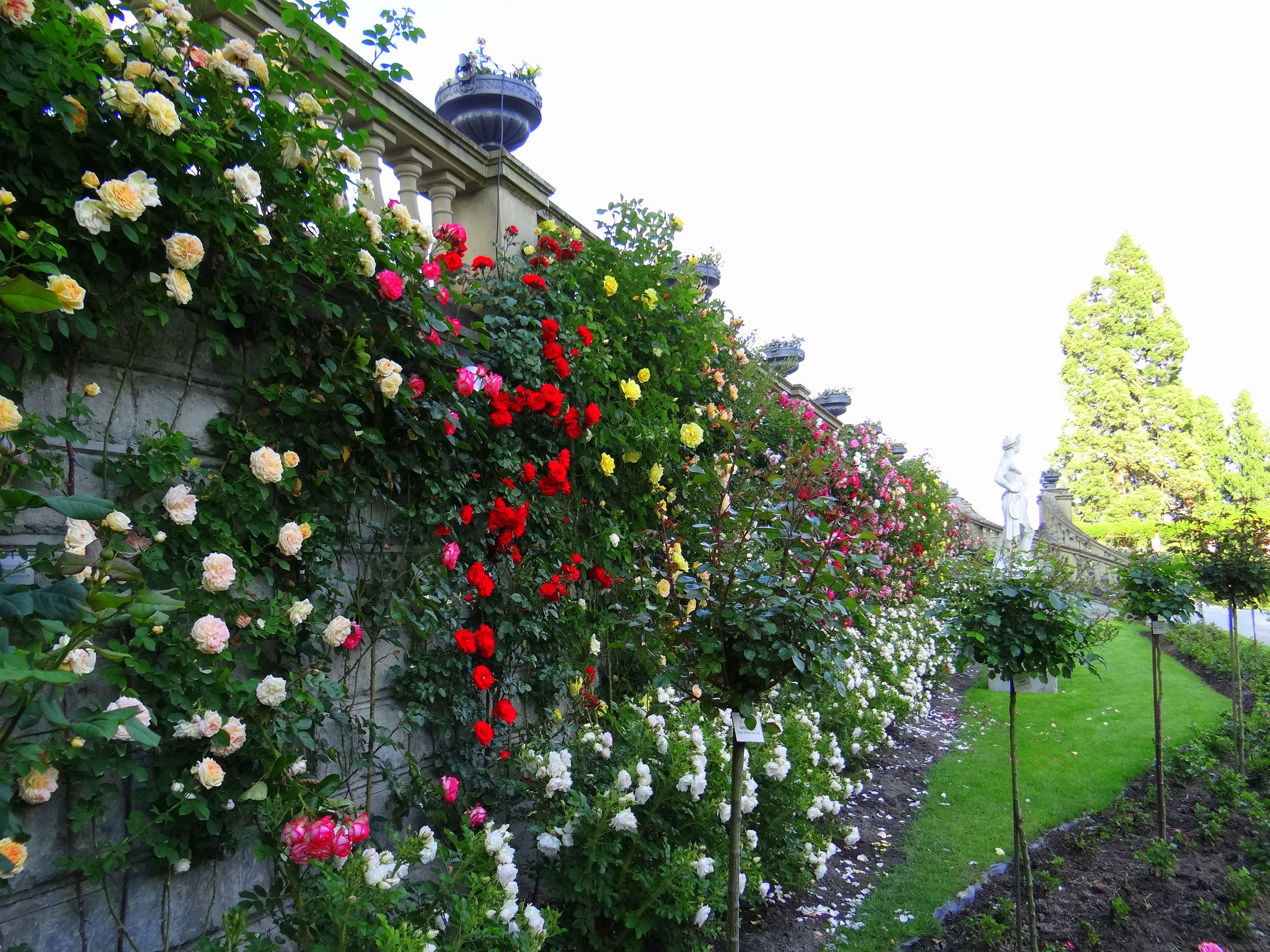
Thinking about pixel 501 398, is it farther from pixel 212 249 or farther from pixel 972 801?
pixel 972 801

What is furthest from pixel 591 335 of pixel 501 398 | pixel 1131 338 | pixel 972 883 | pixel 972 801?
pixel 1131 338

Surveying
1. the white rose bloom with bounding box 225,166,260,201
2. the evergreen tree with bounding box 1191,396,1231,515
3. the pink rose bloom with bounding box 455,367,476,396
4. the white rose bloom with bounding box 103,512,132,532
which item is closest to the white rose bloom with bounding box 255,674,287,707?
the white rose bloom with bounding box 103,512,132,532

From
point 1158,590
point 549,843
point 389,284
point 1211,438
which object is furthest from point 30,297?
point 1211,438

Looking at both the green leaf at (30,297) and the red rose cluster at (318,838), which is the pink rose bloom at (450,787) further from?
the green leaf at (30,297)

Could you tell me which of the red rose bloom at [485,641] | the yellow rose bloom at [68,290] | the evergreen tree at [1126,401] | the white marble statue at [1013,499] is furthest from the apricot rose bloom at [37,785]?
the evergreen tree at [1126,401]

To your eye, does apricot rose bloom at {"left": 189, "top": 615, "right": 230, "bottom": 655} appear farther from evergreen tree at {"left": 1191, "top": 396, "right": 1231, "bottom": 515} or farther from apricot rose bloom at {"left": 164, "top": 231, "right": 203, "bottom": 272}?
evergreen tree at {"left": 1191, "top": 396, "right": 1231, "bottom": 515}

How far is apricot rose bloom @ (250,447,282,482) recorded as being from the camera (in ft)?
6.61

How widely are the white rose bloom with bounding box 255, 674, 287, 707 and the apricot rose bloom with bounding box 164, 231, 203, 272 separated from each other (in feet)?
3.66

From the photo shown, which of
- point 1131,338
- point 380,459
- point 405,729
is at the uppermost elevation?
point 1131,338

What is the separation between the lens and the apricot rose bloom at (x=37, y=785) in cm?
149

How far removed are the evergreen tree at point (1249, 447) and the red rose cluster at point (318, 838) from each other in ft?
106

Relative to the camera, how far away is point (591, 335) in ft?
10.8

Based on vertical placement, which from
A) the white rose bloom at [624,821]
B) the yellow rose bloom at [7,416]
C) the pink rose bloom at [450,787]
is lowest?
the white rose bloom at [624,821]

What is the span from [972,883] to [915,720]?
10.8 ft
